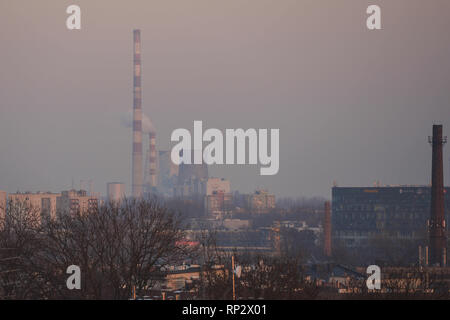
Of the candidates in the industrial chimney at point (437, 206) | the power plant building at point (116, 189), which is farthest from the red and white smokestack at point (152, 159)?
the industrial chimney at point (437, 206)

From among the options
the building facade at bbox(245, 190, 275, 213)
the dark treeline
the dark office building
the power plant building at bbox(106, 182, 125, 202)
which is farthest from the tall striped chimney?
the dark treeline

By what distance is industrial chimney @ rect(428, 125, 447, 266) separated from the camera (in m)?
31.0

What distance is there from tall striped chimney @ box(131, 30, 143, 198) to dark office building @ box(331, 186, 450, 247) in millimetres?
27607

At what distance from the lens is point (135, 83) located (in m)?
76.6

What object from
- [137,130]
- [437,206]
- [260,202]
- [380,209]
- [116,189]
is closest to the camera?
[437,206]

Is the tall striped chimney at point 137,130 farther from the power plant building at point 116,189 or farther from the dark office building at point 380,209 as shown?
the dark office building at point 380,209

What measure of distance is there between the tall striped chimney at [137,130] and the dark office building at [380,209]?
27607 millimetres

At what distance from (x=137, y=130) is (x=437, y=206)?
45704 millimetres

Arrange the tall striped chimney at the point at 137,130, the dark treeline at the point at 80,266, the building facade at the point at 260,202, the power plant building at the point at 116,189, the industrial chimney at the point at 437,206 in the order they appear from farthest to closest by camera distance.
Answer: the power plant building at the point at 116,189 → the tall striped chimney at the point at 137,130 → the building facade at the point at 260,202 → the industrial chimney at the point at 437,206 → the dark treeline at the point at 80,266

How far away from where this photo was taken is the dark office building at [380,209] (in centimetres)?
4916

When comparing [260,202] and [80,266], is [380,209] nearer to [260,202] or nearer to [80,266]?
[260,202]

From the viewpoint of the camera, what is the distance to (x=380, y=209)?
50.0m

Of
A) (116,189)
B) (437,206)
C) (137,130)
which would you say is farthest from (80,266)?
(116,189)
